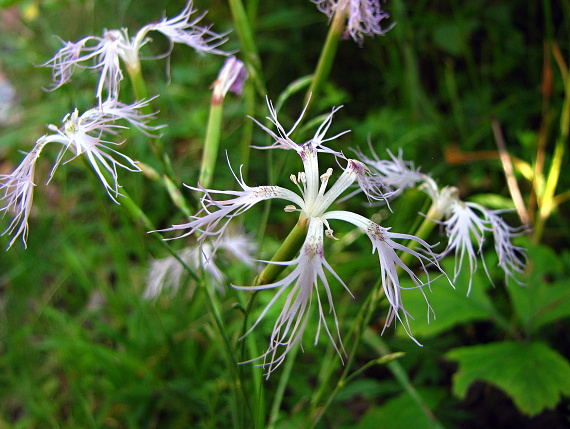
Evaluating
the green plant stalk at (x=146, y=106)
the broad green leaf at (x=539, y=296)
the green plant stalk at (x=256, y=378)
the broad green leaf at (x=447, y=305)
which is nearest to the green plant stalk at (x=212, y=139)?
the green plant stalk at (x=146, y=106)

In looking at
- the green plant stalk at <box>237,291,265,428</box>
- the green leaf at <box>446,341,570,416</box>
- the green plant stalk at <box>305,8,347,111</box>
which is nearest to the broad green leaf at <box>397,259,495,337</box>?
the green leaf at <box>446,341,570,416</box>

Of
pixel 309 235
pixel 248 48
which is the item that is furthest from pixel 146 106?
pixel 309 235

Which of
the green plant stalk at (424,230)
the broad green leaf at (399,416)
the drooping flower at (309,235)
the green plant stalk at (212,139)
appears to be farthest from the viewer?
the broad green leaf at (399,416)

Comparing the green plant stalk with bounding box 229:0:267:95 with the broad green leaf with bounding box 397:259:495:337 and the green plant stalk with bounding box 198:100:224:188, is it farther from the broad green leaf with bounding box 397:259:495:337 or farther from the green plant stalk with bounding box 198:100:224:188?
the broad green leaf with bounding box 397:259:495:337

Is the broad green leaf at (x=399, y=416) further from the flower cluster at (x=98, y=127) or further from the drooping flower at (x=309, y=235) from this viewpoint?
the flower cluster at (x=98, y=127)

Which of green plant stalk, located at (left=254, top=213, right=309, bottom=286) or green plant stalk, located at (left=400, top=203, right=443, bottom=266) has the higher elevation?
green plant stalk, located at (left=254, top=213, right=309, bottom=286)

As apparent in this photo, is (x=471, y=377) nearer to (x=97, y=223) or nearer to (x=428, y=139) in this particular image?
(x=428, y=139)
